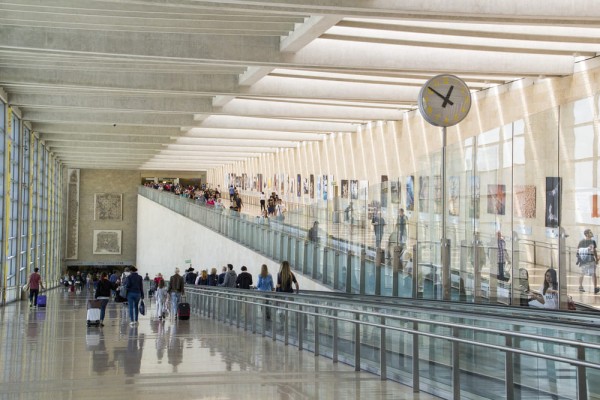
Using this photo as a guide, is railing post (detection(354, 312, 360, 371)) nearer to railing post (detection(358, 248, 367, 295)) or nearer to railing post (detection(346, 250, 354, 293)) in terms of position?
railing post (detection(358, 248, 367, 295))

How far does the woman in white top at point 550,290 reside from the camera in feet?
30.5

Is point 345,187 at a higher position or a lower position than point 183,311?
higher

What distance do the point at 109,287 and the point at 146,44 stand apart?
5.72 meters

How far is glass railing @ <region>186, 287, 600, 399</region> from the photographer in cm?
596

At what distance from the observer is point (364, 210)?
16.8m

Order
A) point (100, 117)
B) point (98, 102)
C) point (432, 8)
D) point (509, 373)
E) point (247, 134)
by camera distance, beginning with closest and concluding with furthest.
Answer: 1. point (509, 373)
2. point (432, 8)
3. point (98, 102)
4. point (100, 117)
5. point (247, 134)

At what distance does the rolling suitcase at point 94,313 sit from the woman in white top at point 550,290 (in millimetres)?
11427

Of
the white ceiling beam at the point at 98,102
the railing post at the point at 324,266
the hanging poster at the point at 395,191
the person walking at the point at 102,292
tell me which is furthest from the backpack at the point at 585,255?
the white ceiling beam at the point at 98,102

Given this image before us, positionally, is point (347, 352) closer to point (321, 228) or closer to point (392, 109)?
point (321, 228)

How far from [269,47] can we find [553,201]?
13258 mm

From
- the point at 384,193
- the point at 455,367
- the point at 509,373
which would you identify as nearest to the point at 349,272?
the point at 384,193

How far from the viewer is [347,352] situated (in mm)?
10836

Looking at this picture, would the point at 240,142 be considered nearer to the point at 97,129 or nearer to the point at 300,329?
the point at 97,129

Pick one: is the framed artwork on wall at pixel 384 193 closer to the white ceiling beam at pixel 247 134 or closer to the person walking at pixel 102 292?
the person walking at pixel 102 292
